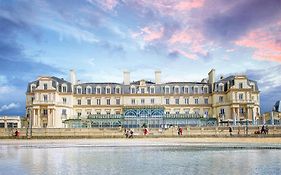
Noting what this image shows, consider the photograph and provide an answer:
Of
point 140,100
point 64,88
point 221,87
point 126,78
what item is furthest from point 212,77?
point 64,88

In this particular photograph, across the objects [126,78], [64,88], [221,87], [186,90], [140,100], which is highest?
[126,78]

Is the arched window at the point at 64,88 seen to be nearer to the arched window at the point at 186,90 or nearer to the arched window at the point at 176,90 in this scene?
the arched window at the point at 176,90

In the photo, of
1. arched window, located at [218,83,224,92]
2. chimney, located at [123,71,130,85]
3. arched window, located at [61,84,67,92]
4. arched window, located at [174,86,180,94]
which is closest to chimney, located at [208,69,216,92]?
arched window, located at [218,83,224,92]

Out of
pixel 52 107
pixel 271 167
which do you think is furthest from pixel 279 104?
pixel 271 167

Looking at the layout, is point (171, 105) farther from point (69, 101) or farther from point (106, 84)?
point (69, 101)

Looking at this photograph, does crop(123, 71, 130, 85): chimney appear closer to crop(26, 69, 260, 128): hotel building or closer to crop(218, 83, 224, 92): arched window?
crop(26, 69, 260, 128): hotel building

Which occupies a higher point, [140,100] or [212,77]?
[212,77]

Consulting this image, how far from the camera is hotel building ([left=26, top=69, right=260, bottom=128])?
81.1m

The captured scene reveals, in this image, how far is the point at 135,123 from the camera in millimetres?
79875

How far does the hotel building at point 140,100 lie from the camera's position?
266 feet

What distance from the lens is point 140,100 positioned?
3474 inches

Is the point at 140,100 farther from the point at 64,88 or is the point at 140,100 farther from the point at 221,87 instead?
the point at 221,87

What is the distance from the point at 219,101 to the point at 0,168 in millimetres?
75092

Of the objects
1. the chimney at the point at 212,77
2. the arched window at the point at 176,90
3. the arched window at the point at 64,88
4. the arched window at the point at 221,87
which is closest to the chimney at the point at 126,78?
the arched window at the point at 176,90
